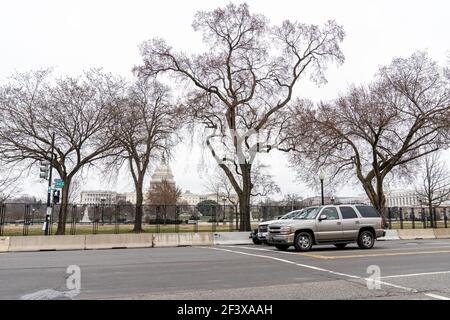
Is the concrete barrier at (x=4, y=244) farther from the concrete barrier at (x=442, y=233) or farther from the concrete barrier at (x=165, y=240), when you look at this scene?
the concrete barrier at (x=442, y=233)

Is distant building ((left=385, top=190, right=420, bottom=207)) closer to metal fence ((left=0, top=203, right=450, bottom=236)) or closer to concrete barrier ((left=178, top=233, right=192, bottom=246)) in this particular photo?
metal fence ((left=0, top=203, right=450, bottom=236))

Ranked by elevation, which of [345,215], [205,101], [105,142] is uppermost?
[205,101]

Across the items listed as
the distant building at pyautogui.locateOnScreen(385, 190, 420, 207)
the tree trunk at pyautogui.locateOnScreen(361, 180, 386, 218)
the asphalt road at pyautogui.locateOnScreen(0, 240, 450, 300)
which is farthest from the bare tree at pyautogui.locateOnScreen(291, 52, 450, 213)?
the distant building at pyautogui.locateOnScreen(385, 190, 420, 207)

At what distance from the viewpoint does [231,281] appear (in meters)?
9.15

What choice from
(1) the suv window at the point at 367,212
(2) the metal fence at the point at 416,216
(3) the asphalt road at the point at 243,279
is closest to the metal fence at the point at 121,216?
(2) the metal fence at the point at 416,216

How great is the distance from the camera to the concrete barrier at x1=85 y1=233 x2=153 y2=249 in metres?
22.3

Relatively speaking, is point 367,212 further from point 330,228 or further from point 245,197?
point 245,197

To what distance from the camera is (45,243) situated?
845 inches

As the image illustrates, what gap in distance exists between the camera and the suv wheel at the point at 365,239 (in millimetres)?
17891

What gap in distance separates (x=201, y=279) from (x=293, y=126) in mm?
25330
